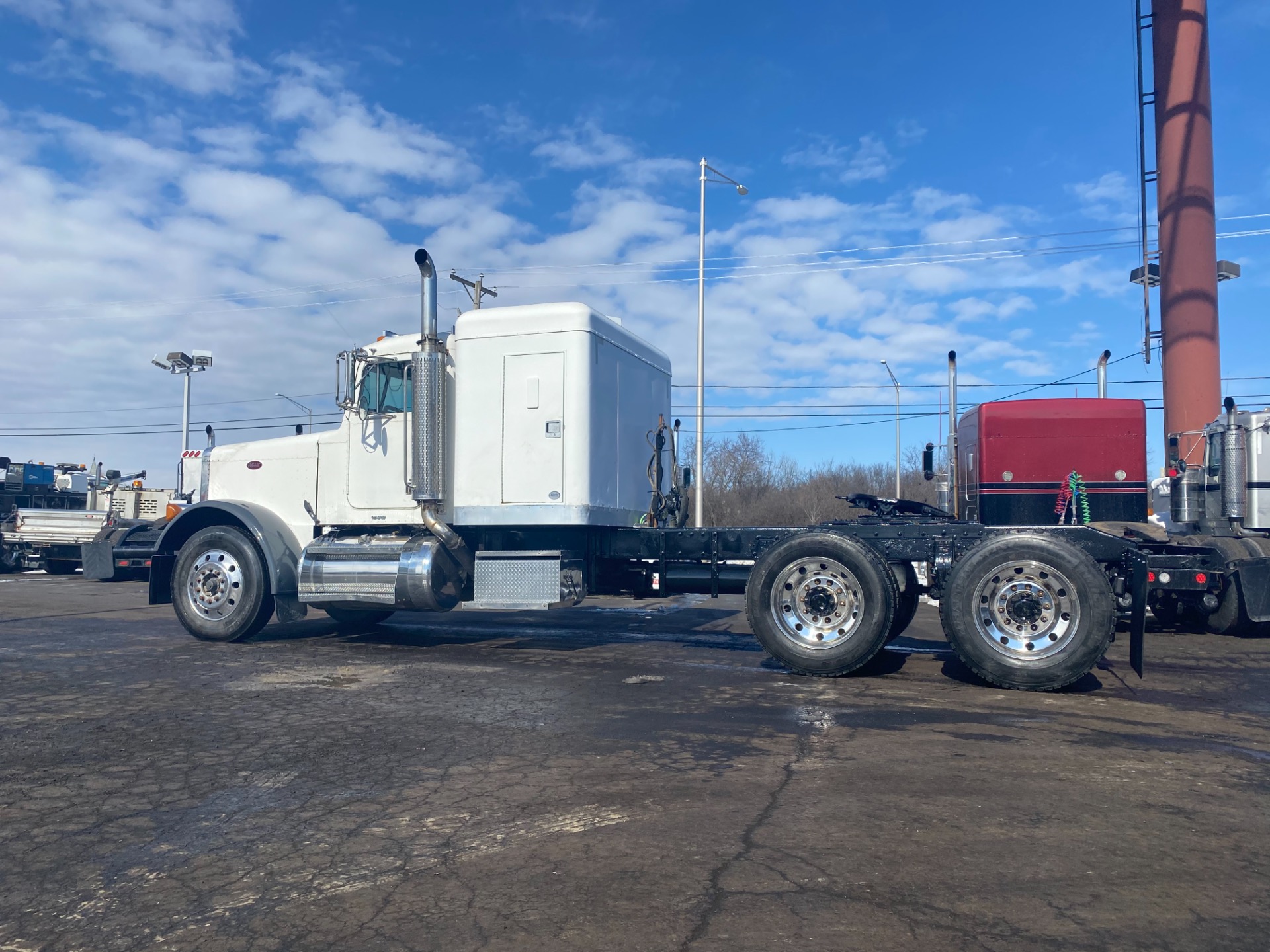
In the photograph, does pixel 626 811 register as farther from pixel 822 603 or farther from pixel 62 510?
pixel 62 510

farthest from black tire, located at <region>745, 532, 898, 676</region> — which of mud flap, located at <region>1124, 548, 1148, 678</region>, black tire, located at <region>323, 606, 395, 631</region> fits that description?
black tire, located at <region>323, 606, 395, 631</region>

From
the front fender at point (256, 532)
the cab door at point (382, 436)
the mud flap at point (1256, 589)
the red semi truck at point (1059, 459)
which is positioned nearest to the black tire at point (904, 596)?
the mud flap at point (1256, 589)

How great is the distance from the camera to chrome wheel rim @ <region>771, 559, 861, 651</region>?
311 inches

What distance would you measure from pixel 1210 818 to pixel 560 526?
21.2 ft

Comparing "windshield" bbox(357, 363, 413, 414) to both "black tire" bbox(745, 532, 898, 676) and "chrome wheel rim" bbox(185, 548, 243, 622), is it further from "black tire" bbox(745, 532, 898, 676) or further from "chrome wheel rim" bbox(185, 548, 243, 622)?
"black tire" bbox(745, 532, 898, 676)

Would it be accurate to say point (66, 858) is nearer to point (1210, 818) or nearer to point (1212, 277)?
point (1210, 818)

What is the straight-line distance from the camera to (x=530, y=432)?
9289 millimetres

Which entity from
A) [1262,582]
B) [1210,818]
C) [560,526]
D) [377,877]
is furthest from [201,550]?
[1262,582]

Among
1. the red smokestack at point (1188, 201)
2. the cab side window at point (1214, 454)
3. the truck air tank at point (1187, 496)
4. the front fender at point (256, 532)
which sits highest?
the red smokestack at point (1188, 201)

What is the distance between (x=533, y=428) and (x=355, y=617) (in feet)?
15.2

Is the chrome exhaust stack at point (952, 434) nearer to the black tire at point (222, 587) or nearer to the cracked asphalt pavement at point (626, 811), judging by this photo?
the cracked asphalt pavement at point (626, 811)

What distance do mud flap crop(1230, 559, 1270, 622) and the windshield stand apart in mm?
8754

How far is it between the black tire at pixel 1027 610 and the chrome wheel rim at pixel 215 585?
7.18 m

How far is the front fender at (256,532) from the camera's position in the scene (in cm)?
1007
